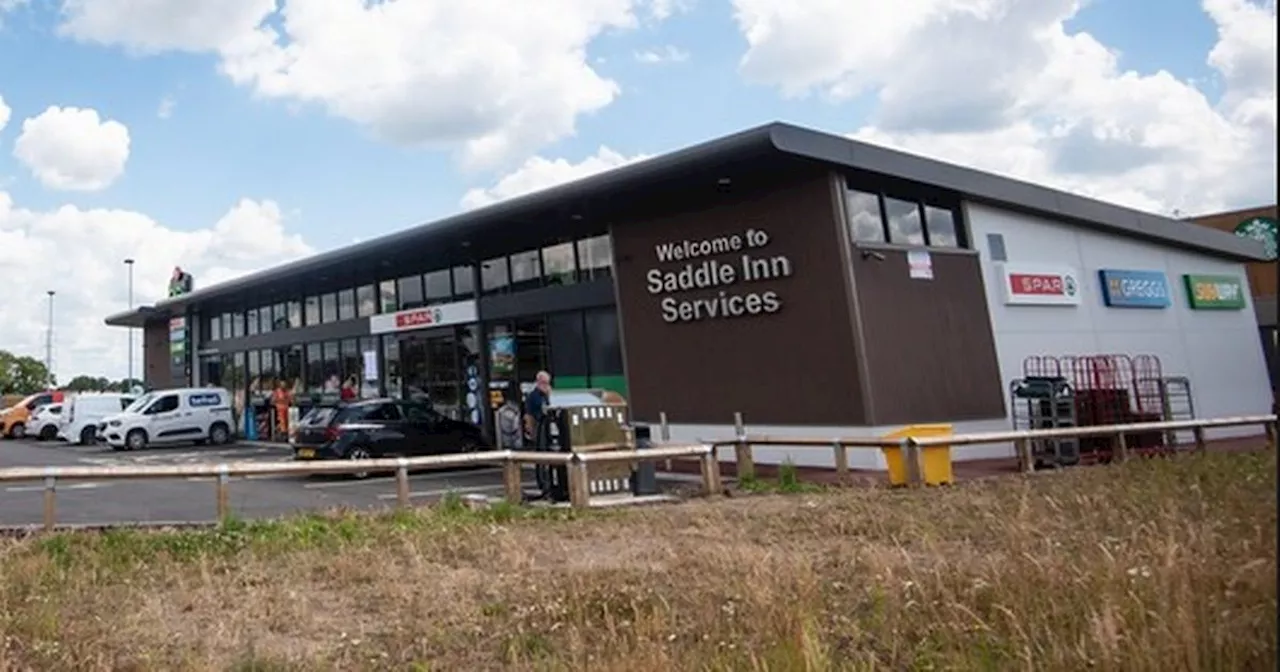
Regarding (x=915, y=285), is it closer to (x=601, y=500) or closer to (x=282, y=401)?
(x=601, y=500)

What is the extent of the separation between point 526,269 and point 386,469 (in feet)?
34.0

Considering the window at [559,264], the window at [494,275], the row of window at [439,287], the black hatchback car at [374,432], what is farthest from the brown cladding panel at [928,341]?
the window at [494,275]

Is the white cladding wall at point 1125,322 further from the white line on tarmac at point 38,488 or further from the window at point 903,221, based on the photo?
the white line on tarmac at point 38,488

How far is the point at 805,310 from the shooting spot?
14.2m

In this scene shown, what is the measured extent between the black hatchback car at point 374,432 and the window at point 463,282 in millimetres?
4920

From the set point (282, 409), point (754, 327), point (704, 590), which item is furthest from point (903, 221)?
point (282, 409)

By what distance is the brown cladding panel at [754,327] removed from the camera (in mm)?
13914

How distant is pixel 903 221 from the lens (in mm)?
15180

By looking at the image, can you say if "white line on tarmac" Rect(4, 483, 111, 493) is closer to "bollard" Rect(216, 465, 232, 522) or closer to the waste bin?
"bollard" Rect(216, 465, 232, 522)

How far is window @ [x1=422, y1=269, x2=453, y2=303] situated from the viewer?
72.4 feet

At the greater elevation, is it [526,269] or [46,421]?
[526,269]

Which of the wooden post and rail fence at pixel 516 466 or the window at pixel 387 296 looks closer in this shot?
the wooden post and rail fence at pixel 516 466

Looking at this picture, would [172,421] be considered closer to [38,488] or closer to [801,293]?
[38,488]

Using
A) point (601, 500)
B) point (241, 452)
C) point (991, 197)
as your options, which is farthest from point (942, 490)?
point (241, 452)
